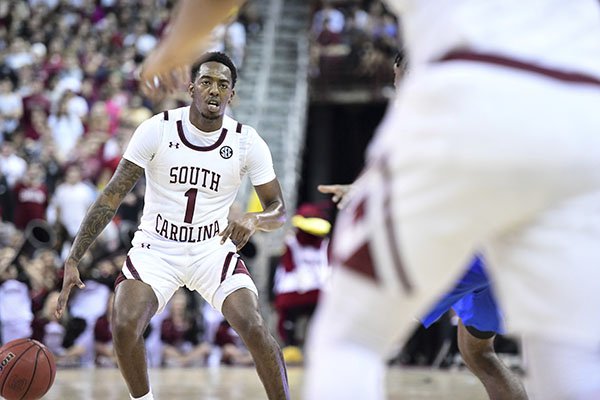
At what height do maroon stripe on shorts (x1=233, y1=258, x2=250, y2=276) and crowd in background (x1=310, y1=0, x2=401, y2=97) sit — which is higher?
crowd in background (x1=310, y1=0, x2=401, y2=97)

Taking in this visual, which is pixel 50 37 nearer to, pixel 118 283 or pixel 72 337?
pixel 72 337

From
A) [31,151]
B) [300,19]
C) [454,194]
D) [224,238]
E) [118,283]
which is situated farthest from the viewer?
[300,19]

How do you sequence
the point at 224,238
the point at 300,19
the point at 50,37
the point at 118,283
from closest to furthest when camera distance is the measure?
the point at 224,238
the point at 118,283
the point at 50,37
the point at 300,19

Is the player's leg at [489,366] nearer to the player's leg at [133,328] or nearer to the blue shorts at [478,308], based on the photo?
the blue shorts at [478,308]

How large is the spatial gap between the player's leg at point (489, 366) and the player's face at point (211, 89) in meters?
2.13

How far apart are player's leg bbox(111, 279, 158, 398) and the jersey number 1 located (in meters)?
0.60

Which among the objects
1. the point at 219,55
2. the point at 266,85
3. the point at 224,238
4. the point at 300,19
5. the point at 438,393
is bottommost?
the point at 438,393

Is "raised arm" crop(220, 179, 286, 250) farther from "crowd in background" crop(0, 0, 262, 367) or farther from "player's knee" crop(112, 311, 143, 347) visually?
"crowd in background" crop(0, 0, 262, 367)

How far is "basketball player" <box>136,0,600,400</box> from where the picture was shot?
9.09ft

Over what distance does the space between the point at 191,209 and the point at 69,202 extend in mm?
8372

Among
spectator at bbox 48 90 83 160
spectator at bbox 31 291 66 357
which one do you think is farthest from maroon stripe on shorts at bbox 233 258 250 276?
spectator at bbox 48 90 83 160

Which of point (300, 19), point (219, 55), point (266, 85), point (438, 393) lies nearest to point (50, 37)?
point (266, 85)

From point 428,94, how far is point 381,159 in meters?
0.21

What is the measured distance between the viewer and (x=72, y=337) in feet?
47.3
